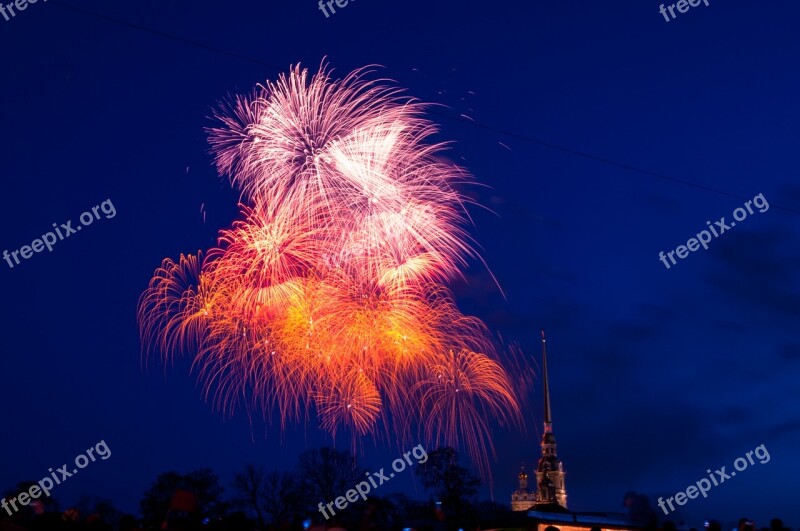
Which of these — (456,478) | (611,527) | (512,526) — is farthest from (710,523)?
(456,478)

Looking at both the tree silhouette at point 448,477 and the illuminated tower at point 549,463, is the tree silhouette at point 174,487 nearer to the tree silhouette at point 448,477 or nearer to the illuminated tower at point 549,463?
the tree silhouette at point 448,477

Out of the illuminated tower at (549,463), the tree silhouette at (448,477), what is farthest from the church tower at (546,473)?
the tree silhouette at (448,477)

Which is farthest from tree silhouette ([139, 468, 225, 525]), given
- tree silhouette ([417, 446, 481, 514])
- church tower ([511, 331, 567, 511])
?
church tower ([511, 331, 567, 511])

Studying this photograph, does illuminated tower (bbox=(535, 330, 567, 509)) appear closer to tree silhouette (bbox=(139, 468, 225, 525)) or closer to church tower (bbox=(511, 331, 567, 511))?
church tower (bbox=(511, 331, 567, 511))

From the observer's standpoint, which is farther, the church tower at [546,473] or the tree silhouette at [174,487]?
the church tower at [546,473]

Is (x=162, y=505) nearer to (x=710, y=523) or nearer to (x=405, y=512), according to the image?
(x=405, y=512)

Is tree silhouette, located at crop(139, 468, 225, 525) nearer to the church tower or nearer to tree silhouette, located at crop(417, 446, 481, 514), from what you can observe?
tree silhouette, located at crop(417, 446, 481, 514)

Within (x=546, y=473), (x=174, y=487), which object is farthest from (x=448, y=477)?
(x=546, y=473)

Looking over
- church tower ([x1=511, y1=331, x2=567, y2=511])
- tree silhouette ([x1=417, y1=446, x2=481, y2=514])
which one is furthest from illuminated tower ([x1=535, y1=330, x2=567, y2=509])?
tree silhouette ([x1=417, y1=446, x2=481, y2=514])

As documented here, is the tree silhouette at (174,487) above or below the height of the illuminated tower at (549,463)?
below

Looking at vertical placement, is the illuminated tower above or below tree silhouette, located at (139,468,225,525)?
above

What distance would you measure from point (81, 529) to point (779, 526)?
1080 centimetres

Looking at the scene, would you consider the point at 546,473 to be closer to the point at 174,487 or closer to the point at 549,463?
the point at 549,463

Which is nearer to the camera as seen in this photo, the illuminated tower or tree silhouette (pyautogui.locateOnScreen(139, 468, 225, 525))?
tree silhouette (pyautogui.locateOnScreen(139, 468, 225, 525))
